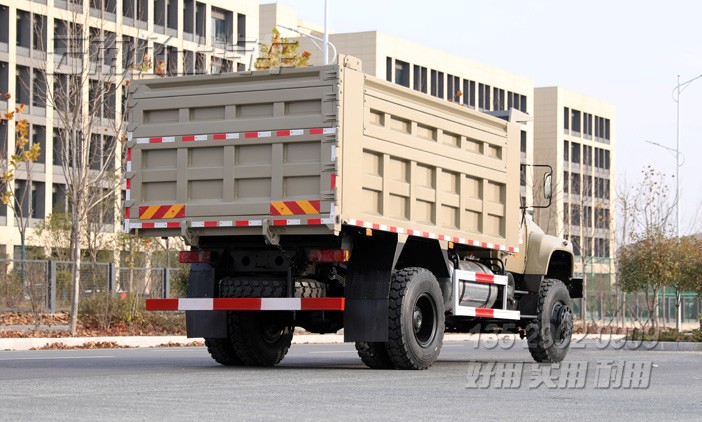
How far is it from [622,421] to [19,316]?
23.5 m

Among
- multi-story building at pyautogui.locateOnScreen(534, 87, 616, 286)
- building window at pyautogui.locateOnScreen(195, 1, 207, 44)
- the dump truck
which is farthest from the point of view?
multi-story building at pyautogui.locateOnScreen(534, 87, 616, 286)

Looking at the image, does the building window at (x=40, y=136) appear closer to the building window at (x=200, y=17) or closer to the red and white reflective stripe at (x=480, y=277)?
the building window at (x=200, y=17)

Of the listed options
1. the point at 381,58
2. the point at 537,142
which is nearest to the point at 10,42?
the point at 381,58

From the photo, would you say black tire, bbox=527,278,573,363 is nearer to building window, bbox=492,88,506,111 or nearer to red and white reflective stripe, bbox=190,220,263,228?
red and white reflective stripe, bbox=190,220,263,228

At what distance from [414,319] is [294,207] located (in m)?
2.15

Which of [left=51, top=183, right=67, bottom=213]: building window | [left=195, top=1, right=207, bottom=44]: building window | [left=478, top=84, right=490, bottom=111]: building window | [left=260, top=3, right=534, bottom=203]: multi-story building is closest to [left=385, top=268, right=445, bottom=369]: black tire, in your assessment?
[left=51, top=183, right=67, bottom=213]: building window

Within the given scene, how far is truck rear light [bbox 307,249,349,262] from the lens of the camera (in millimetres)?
16078

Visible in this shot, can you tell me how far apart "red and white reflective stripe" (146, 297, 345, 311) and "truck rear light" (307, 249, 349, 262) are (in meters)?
0.46

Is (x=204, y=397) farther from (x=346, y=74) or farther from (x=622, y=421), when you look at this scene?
(x=346, y=74)

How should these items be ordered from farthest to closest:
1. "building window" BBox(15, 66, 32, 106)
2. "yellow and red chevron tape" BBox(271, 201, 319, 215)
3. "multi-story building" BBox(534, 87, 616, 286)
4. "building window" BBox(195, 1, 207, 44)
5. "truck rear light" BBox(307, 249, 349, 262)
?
"multi-story building" BBox(534, 87, 616, 286), "building window" BBox(195, 1, 207, 44), "building window" BBox(15, 66, 32, 106), "truck rear light" BBox(307, 249, 349, 262), "yellow and red chevron tape" BBox(271, 201, 319, 215)

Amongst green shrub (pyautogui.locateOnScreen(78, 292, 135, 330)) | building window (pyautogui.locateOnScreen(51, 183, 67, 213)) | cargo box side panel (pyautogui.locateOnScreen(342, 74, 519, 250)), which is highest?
building window (pyautogui.locateOnScreen(51, 183, 67, 213))

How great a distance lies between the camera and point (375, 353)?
1678 cm

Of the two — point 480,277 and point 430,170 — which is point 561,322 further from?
point 430,170

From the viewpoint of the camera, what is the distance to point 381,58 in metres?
89.0
